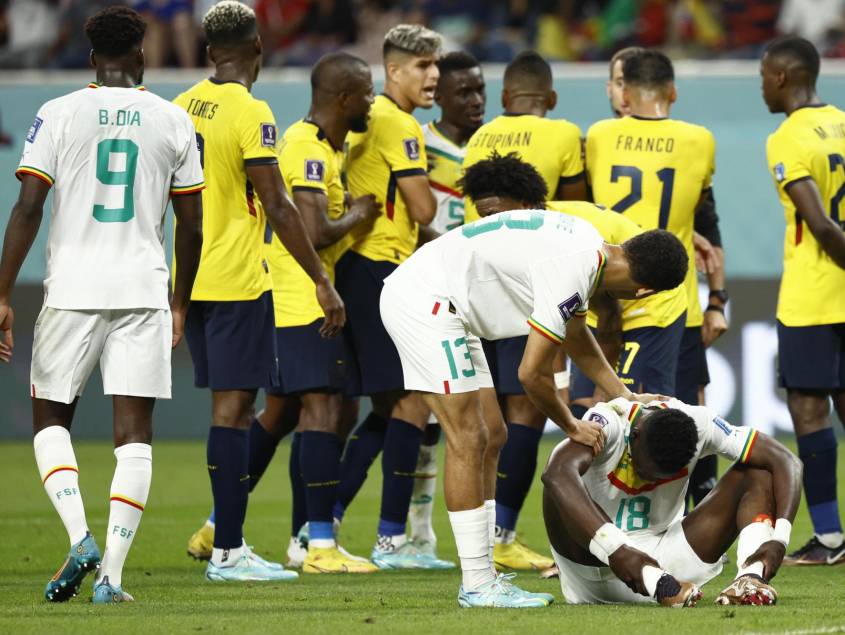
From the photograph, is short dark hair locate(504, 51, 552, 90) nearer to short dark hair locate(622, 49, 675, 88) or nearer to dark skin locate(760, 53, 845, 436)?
short dark hair locate(622, 49, 675, 88)

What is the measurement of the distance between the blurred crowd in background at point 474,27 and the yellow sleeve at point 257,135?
9.53m

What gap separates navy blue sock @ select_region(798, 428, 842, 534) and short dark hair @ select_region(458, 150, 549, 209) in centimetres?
229

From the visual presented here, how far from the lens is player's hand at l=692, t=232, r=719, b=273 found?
28.2ft

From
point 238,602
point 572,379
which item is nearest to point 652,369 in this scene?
point 572,379

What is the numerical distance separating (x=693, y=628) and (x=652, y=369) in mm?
2744

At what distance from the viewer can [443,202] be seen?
8.93 meters

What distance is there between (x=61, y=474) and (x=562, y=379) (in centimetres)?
293

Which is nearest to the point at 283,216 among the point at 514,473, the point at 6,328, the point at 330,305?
the point at 330,305

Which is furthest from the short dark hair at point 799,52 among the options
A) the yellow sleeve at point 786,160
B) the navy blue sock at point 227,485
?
Answer: the navy blue sock at point 227,485

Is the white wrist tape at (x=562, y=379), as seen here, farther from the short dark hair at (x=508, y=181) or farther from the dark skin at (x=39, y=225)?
the dark skin at (x=39, y=225)

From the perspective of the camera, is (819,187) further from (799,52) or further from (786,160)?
(799,52)

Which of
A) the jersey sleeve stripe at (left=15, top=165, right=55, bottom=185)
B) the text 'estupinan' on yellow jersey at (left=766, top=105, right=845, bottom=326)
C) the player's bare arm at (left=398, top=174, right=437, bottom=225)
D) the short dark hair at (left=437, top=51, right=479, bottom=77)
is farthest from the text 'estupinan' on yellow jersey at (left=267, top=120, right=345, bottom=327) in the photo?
the text 'estupinan' on yellow jersey at (left=766, top=105, right=845, bottom=326)

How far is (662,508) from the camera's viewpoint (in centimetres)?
607

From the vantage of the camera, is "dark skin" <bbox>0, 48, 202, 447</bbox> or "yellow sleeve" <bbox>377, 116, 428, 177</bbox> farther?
"yellow sleeve" <bbox>377, 116, 428, 177</bbox>
